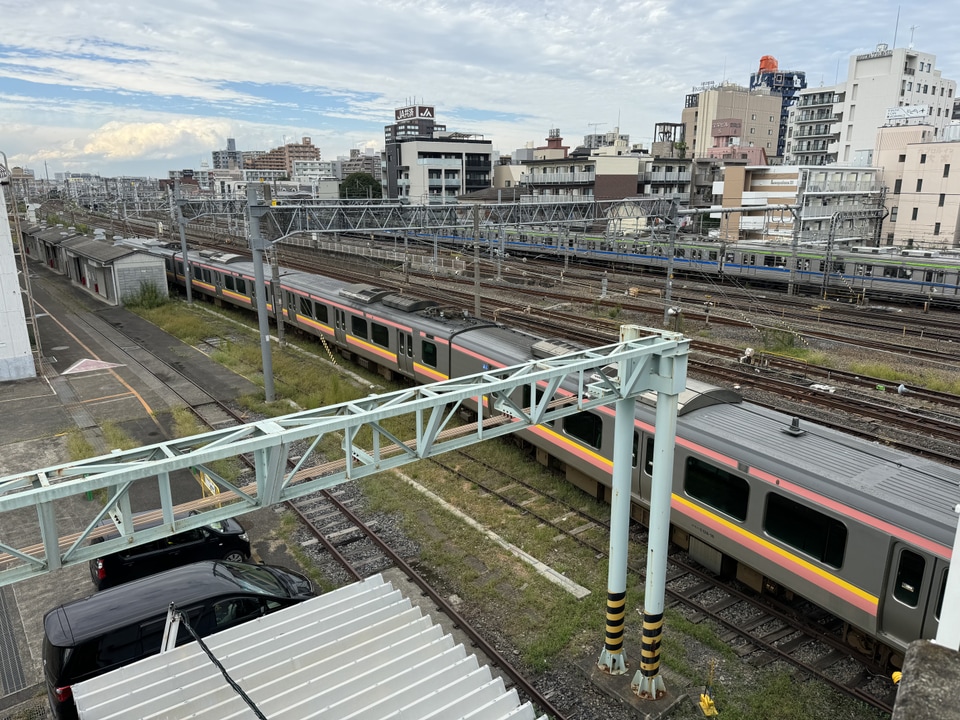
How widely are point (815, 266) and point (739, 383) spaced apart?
24.0 m

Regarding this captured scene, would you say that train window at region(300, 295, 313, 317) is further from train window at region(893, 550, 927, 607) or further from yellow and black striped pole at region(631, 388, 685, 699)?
train window at region(893, 550, 927, 607)

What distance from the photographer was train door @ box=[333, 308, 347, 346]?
21016mm

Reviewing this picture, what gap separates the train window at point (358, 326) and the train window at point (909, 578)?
1530 cm

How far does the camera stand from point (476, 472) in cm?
1343

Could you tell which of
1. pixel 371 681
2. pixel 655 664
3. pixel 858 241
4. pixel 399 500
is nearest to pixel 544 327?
pixel 399 500

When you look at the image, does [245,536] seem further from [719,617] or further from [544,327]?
[544,327]

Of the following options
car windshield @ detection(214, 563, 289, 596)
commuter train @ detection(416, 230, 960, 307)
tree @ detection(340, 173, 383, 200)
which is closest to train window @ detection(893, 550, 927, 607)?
car windshield @ detection(214, 563, 289, 596)

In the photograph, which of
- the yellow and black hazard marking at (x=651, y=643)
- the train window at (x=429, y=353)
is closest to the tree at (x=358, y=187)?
the train window at (x=429, y=353)

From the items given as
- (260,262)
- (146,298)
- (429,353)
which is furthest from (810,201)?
(146,298)

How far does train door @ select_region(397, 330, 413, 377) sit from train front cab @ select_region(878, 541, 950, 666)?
12.5m

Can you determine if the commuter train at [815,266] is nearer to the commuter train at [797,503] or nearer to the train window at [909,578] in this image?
the commuter train at [797,503]

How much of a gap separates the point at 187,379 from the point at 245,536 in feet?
36.5

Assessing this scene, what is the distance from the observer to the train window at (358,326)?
64.8 feet

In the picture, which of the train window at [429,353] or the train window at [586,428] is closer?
the train window at [586,428]
